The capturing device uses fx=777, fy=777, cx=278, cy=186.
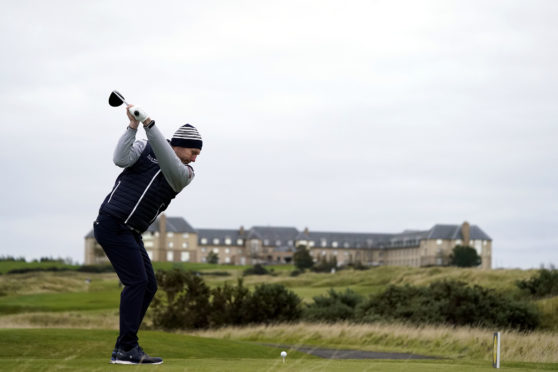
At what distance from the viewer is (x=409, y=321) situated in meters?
30.9

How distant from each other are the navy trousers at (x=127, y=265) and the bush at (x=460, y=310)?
23.8 metres

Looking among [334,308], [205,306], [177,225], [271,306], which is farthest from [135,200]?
[177,225]

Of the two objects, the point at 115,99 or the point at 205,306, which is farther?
the point at 205,306

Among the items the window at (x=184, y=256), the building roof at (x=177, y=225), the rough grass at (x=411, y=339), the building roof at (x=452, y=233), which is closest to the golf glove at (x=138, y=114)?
the rough grass at (x=411, y=339)

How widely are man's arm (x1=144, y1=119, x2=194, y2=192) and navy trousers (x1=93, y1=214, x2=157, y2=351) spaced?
0.70m

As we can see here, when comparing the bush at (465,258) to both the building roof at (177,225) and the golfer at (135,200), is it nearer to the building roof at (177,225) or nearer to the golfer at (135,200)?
the building roof at (177,225)

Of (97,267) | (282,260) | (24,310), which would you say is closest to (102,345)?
(24,310)

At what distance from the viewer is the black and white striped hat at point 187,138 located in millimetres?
7715

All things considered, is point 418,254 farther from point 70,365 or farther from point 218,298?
point 70,365

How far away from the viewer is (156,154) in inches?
286

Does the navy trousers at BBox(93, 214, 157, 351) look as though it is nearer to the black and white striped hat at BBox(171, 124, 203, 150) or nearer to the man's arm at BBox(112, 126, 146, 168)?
the man's arm at BBox(112, 126, 146, 168)

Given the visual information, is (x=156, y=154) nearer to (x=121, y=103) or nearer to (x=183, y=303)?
(x=121, y=103)

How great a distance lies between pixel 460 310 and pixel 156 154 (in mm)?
26211

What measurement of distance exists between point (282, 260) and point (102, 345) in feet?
603
